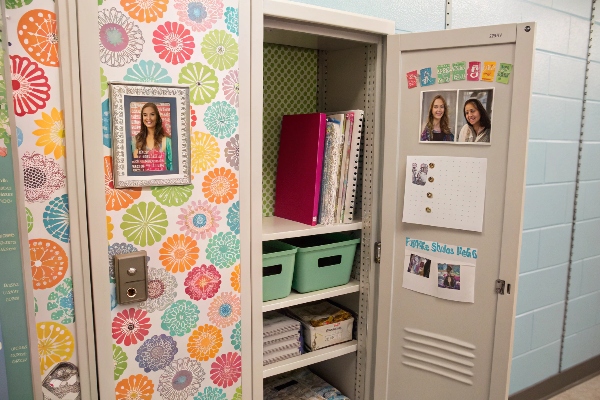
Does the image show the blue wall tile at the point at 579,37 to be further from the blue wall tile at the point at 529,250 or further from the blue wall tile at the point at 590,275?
the blue wall tile at the point at 590,275

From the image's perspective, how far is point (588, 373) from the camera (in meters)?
2.82

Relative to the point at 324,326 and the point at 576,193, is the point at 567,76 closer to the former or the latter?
the point at 576,193

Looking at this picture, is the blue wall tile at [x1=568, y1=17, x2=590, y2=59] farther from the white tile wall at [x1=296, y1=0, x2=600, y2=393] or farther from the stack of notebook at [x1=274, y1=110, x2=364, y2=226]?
the stack of notebook at [x1=274, y1=110, x2=364, y2=226]

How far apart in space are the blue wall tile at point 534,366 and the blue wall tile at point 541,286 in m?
0.27

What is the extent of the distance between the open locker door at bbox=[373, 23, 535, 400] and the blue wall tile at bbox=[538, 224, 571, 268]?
4.00 ft

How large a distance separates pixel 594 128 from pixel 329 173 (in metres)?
1.88

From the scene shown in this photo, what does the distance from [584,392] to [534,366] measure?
47 centimetres

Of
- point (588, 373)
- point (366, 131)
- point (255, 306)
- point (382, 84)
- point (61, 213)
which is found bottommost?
point (588, 373)

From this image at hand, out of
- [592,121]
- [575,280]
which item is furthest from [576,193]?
[575,280]

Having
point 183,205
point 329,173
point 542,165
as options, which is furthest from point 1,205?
point 542,165

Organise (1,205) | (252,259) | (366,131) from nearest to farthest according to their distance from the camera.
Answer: (1,205)
(252,259)
(366,131)

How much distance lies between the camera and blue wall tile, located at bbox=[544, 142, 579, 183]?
2379mm

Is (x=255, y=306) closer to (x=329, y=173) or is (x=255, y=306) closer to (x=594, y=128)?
(x=329, y=173)

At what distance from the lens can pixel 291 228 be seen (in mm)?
1551
